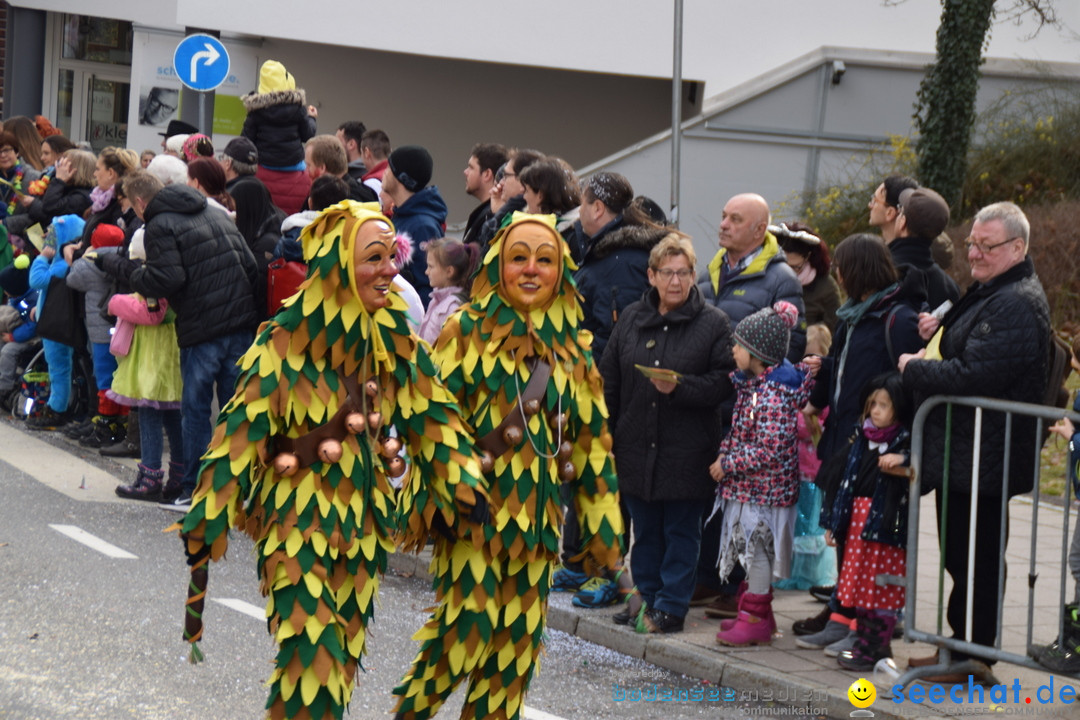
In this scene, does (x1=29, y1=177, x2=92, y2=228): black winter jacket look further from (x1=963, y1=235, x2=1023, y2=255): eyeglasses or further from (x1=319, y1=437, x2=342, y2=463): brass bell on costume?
(x1=963, y1=235, x2=1023, y2=255): eyeglasses

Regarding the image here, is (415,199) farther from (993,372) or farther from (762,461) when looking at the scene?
(993,372)

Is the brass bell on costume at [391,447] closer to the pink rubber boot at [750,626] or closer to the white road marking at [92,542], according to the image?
the pink rubber boot at [750,626]

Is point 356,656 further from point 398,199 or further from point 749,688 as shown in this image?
point 398,199

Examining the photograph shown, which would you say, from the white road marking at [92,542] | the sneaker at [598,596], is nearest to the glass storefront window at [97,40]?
the white road marking at [92,542]

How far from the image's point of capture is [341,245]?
416cm

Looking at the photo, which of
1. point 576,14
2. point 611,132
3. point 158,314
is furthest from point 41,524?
point 611,132

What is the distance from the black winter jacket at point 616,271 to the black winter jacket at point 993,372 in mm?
1699

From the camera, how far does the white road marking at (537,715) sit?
525cm

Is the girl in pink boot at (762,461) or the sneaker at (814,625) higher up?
the girl in pink boot at (762,461)

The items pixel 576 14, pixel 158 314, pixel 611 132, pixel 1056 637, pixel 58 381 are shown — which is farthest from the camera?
pixel 611 132

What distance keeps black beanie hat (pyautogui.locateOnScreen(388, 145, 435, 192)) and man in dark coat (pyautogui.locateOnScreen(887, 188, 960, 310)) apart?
131 inches

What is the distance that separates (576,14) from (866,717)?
14.7 meters

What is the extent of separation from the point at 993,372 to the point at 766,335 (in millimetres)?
1102

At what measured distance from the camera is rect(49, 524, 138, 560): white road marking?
740 centimetres
